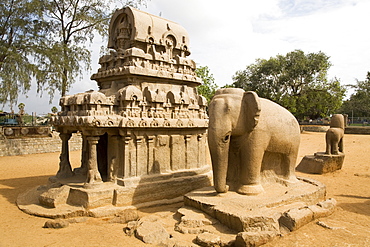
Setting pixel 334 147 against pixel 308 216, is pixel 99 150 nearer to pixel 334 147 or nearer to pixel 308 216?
pixel 308 216

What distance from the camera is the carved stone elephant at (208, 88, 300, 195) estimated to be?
5941 millimetres

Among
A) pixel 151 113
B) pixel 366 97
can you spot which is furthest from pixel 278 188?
pixel 366 97

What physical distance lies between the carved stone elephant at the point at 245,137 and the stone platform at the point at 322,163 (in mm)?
5930

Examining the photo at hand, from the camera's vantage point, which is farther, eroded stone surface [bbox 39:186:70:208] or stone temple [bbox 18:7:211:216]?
stone temple [bbox 18:7:211:216]

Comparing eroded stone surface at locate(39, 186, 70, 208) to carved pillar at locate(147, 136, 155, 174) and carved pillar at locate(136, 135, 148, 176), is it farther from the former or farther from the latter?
carved pillar at locate(147, 136, 155, 174)

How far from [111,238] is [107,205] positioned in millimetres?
1610

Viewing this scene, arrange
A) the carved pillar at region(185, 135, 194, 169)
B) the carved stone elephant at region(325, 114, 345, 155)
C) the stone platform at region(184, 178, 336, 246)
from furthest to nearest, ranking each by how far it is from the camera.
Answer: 1. the carved stone elephant at region(325, 114, 345, 155)
2. the carved pillar at region(185, 135, 194, 169)
3. the stone platform at region(184, 178, 336, 246)

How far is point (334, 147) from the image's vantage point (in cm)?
1224

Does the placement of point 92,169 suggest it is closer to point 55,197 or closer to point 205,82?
point 55,197

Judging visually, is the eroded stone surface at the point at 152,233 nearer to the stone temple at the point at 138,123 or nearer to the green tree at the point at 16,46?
the stone temple at the point at 138,123

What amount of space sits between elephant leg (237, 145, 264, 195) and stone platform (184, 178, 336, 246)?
157 mm

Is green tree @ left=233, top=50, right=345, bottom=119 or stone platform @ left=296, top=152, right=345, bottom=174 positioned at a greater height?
green tree @ left=233, top=50, right=345, bottom=119

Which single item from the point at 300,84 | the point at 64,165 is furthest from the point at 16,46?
the point at 300,84

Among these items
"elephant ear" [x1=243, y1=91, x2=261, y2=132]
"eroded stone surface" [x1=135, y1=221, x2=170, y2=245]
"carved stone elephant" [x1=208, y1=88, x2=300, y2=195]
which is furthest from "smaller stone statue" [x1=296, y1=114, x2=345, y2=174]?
"eroded stone surface" [x1=135, y1=221, x2=170, y2=245]
